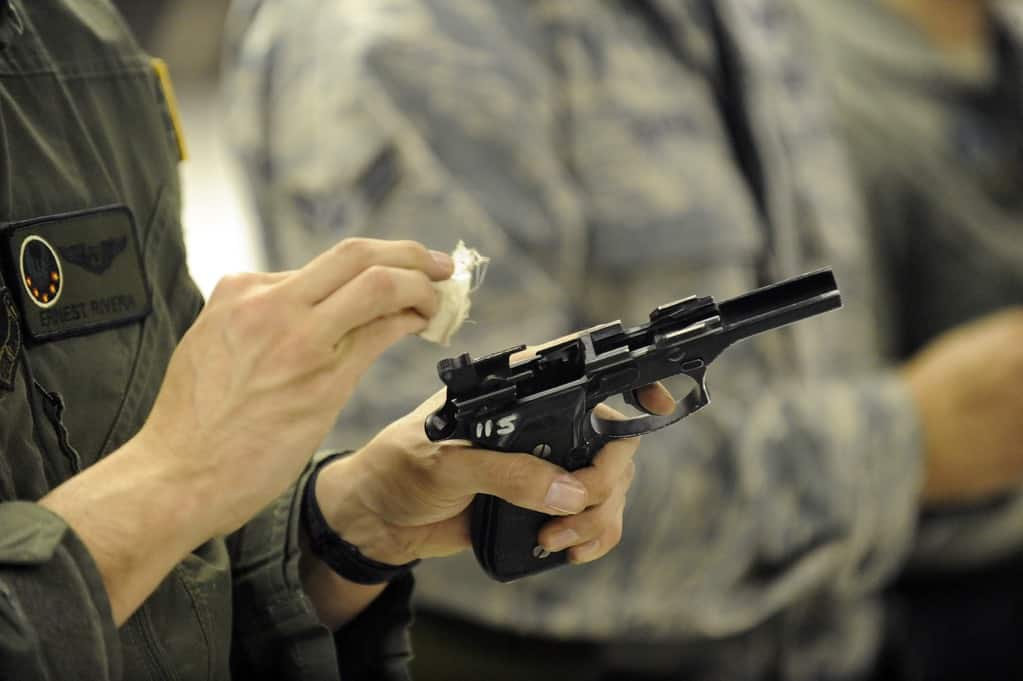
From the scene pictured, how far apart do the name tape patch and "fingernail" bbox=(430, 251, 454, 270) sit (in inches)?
5.4

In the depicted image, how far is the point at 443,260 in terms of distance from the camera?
517mm

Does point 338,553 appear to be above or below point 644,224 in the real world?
below

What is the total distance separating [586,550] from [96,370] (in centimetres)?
22

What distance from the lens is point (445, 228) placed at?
2.89ft

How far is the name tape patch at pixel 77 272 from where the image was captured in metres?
0.53

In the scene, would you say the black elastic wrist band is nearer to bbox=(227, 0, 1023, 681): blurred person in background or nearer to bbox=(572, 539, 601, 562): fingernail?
bbox=(572, 539, 601, 562): fingernail

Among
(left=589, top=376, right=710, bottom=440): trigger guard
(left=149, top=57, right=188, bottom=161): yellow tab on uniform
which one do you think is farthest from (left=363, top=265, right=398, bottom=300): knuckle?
(left=149, top=57, right=188, bottom=161): yellow tab on uniform

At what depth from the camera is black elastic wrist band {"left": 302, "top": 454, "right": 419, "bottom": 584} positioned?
2.00 feet

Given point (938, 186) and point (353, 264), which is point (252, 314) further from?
point (938, 186)

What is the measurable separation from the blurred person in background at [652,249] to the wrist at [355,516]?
0.63ft

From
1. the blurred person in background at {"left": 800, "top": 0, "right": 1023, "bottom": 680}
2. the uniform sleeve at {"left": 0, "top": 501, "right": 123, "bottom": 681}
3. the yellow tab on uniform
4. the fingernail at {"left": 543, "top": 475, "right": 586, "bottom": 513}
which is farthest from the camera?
the blurred person in background at {"left": 800, "top": 0, "right": 1023, "bottom": 680}

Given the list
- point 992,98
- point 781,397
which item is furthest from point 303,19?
point 992,98

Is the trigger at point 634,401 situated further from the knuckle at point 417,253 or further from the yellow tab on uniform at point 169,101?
the yellow tab on uniform at point 169,101

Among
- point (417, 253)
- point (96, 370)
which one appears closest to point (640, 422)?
point (417, 253)
